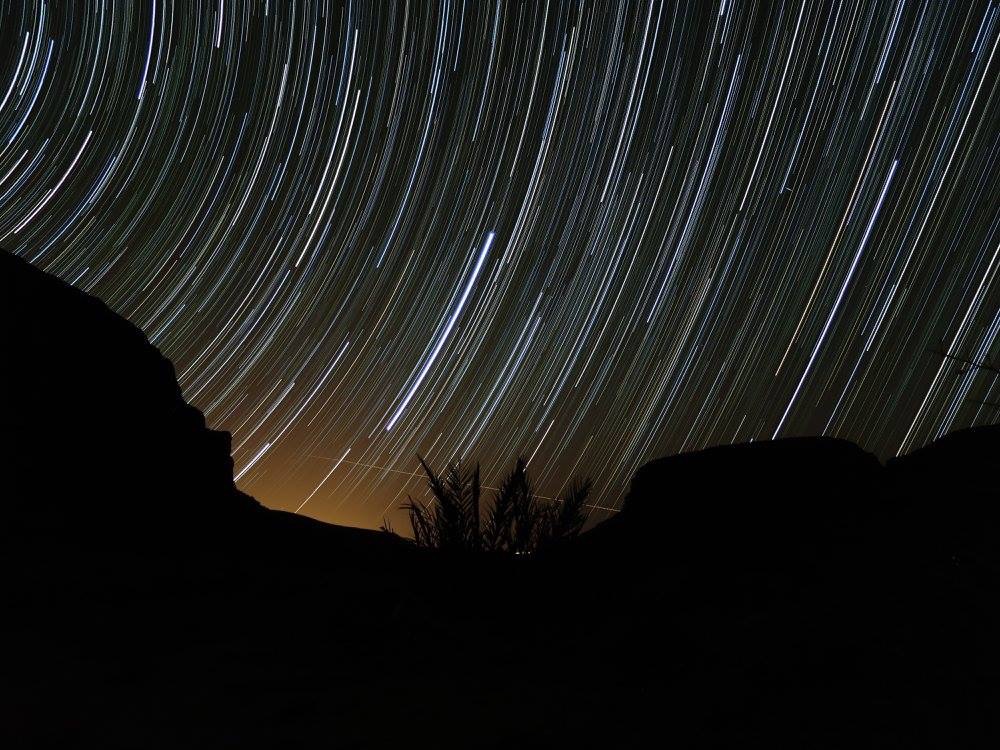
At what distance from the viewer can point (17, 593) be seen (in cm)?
397

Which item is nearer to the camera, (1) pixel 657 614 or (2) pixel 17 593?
(1) pixel 657 614

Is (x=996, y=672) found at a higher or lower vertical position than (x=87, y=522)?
higher

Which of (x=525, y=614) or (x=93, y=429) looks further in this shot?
(x=93, y=429)

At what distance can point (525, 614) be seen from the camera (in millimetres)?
4660

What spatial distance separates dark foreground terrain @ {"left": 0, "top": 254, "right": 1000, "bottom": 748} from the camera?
248 cm

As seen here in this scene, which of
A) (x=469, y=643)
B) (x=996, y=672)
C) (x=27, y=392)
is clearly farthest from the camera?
(x=27, y=392)

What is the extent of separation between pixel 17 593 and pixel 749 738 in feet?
13.1

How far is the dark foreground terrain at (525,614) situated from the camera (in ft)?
8.13

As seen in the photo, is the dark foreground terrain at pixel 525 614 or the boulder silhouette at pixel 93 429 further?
the boulder silhouette at pixel 93 429

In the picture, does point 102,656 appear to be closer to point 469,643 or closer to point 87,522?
point 469,643

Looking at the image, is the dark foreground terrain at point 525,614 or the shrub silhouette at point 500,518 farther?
the shrub silhouette at point 500,518

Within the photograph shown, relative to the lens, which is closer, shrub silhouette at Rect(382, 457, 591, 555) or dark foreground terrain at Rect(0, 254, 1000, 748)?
dark foreground terrain at Rect(0, 254, 1000, 748)

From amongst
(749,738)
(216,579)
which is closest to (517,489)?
(216,579)

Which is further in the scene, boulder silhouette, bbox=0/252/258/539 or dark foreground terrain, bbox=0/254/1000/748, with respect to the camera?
boulder silhouette, bbox=0/252/258/539
